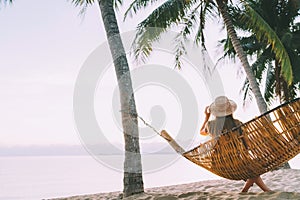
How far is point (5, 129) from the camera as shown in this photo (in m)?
9.71

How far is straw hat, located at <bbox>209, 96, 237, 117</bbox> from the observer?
9.92 ft

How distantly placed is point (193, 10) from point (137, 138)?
4.22 metres

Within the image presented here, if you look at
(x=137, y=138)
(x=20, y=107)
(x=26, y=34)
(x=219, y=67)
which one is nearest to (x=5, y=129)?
(x=20, y=107)

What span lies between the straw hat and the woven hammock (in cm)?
40

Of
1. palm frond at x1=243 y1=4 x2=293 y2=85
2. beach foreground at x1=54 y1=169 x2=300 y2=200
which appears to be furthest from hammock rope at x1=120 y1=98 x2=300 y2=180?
palm frond at x1=243 y1=4 x2=293 y2=85

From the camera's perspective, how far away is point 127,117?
3.95m

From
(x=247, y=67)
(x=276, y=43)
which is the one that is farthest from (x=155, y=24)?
(x=276, y=43)

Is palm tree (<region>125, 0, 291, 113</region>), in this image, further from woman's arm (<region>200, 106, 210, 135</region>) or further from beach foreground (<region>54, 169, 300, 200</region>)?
woman's arm (<region>200, 106, 210, 135</region>)

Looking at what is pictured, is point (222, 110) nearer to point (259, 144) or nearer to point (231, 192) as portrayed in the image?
point (259, 144)

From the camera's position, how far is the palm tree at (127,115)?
389cm

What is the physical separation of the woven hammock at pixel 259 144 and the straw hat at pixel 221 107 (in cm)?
40

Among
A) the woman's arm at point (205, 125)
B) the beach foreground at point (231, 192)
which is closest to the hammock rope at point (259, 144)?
the beach foreground at point (231, 192)

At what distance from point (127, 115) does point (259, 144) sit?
1.72 m

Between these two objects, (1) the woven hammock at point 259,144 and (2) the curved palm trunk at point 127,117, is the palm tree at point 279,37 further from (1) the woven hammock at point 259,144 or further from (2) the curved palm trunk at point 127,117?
(1) the woven hammock at point 259,144
